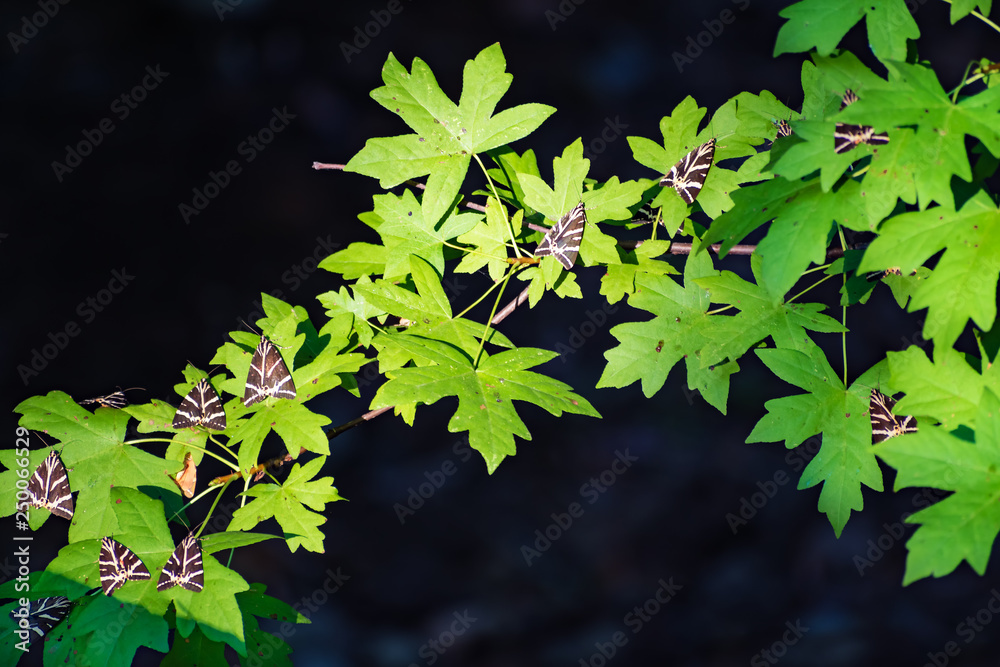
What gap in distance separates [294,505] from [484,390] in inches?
13.9

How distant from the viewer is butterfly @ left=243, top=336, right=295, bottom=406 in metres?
1.23

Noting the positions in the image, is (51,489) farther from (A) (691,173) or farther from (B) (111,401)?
(A) (691,173)

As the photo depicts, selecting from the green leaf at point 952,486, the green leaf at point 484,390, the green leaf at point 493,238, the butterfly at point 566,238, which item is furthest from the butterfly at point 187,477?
the green leaf at point 952,486

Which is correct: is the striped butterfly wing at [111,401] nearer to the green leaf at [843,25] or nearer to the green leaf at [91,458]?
the green leaf at [91,458]

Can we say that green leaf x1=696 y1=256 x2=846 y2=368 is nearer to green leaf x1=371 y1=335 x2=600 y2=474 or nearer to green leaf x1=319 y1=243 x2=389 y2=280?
green leaf x1=371 y1=335 x2=600 y2=474

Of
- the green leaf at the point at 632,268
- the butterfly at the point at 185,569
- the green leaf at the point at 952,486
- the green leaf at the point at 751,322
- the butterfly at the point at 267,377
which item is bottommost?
the green leaf at the point at 952,486

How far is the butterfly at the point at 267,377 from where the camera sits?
1.23 metres

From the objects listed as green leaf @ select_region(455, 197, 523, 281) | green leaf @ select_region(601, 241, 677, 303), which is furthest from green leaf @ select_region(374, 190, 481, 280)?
green leaf @ select_region(601, 241, 677, 303)

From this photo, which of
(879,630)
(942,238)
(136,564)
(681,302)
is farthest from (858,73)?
(879,630)

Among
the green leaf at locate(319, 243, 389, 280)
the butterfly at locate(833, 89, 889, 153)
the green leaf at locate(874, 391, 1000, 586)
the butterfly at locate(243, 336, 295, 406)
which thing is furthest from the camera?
the green leaf at locate(319, 243, 389, 280)

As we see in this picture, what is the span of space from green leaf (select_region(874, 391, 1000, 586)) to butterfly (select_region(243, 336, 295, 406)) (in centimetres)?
83

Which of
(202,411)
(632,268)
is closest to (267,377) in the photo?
(202,411)

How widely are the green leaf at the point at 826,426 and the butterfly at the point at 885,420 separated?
0.01 meters

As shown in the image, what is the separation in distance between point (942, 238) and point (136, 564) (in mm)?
1151
